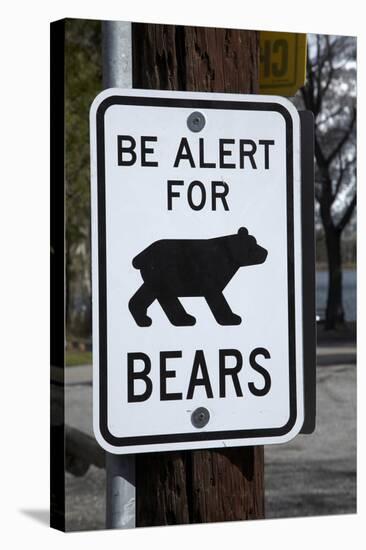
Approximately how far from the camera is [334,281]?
10.7 metres

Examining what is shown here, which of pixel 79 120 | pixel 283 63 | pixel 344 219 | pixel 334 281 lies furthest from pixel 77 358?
pixel 283 63

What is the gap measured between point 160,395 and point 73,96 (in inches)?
286

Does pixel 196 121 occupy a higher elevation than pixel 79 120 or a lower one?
lower

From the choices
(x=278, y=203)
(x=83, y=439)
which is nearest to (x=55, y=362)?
(x=278, y=203)

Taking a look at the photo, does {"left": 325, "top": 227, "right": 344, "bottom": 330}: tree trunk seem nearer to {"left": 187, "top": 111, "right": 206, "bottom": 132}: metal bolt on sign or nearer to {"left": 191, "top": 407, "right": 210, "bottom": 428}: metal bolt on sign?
{"left": 187, "top": 111, "right": 206, "bottom": 132}: metal bolt on sign

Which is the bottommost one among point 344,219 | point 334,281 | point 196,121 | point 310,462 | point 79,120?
point 310,462

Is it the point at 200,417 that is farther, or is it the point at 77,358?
the point at 77,358

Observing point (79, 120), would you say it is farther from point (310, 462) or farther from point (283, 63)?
point (283, 63)

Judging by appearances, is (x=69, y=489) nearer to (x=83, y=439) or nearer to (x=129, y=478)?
(x=83, y=439)

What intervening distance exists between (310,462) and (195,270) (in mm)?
7196

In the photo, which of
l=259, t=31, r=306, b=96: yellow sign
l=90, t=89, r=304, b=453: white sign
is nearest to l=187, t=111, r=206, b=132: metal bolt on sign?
l=90, t=89, r=304, b=453: white sign

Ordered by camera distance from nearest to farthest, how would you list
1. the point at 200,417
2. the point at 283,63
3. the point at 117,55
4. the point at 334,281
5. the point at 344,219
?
the point at 117,55, the point at 200,417, the point at 283,63, the point at 344,219, the point at 334,281

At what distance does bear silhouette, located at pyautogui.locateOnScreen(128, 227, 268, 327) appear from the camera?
3678 millimetres

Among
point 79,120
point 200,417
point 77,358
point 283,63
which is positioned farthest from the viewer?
point 77,358
